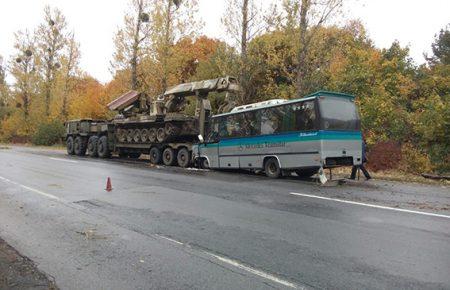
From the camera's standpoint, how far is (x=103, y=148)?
26.6 m

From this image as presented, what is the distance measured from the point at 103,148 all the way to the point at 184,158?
7.79 meters

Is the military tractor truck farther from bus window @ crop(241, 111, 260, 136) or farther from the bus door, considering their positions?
bus window @ crop(241, 111, 260, 136)

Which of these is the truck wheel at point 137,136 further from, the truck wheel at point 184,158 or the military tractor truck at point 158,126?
the truck wheel at point 184,158

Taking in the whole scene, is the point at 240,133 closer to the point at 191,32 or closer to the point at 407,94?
the point at 407,94

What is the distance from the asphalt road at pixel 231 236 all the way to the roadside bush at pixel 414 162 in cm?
517

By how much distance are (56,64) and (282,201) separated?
44645 mm

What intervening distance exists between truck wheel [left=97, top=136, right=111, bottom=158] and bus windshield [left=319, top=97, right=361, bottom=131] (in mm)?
15774

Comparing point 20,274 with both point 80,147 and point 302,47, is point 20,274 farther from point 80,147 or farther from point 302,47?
point 80,147

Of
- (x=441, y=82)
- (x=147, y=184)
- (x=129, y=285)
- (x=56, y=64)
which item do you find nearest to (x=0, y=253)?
(x=129, y=285)

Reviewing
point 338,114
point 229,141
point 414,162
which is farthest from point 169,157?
point 414,162

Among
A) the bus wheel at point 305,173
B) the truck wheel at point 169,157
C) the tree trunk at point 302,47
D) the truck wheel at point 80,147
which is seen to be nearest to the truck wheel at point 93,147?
the truck wheel at point 80,147

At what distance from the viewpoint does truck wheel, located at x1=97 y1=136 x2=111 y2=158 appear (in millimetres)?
26422

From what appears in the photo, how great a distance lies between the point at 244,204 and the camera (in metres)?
9.76

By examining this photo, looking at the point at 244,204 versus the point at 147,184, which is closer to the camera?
the point at 244,204
